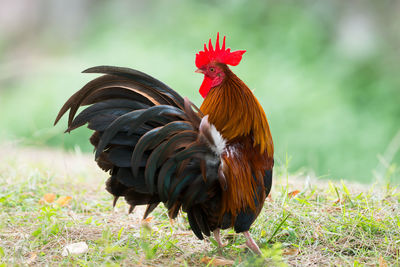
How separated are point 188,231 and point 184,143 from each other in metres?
1.10

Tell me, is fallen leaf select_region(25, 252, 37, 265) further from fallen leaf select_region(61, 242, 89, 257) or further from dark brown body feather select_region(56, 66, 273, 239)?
dark brown body feather select_region(56, 66, 273, 239)

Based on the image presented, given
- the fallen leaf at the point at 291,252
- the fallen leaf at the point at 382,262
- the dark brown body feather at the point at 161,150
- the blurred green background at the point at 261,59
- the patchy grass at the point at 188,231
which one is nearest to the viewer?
the dark brown body feather at the point at 161,150

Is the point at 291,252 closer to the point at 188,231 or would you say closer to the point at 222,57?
the point at 188,231

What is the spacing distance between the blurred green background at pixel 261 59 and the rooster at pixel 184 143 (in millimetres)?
3109

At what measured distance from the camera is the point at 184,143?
2.33m

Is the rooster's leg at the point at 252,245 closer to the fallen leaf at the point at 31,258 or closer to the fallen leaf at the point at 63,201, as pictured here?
the fallen leaf at the point at 31,258

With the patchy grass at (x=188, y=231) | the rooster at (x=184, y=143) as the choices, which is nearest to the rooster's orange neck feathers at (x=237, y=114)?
the rooster at (x=184, y=143)

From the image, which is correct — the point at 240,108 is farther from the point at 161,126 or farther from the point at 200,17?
the point at 200,17

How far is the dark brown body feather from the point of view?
231cm

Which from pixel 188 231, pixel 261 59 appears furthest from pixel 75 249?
pixel 261 59

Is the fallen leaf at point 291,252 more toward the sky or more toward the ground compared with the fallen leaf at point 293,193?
more toward the ground

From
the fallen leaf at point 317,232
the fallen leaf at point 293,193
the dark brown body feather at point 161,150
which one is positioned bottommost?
the fallen leaf at point 317,232

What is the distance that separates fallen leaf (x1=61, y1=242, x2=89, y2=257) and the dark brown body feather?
45 centimetres

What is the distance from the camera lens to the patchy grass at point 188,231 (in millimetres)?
2541
